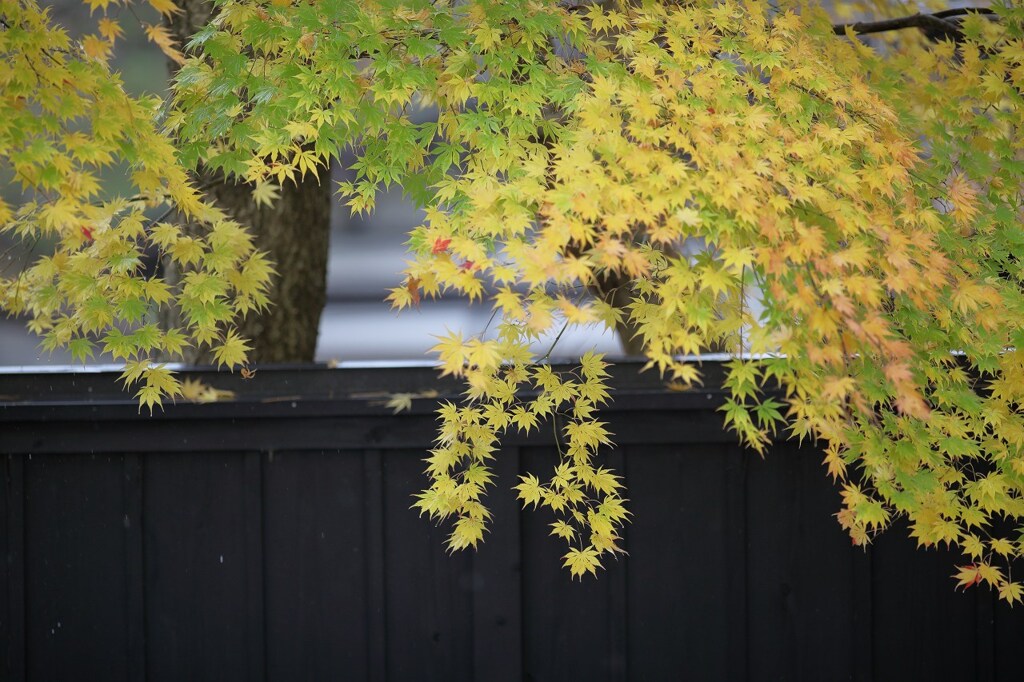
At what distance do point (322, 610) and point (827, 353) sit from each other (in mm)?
2352

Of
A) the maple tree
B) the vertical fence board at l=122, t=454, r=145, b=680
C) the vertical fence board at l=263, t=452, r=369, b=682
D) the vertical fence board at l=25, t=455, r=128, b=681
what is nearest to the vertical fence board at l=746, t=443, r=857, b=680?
the maple tree

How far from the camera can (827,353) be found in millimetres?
2070

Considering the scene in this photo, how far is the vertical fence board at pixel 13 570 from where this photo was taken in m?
3.51

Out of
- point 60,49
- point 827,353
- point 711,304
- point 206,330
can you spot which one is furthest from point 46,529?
point 827,353

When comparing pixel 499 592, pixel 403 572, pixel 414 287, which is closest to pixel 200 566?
pixel 403 572

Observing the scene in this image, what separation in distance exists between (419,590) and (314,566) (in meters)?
0.43

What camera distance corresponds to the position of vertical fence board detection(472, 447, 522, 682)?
3.50 m

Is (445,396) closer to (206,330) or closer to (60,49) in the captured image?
(206,330)

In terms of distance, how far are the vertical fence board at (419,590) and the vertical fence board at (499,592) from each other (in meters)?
0.04

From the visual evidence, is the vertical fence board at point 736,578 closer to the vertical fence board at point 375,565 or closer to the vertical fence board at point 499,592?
the vertical fence board at point 499,592

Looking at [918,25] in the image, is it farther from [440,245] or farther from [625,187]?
[440,245]

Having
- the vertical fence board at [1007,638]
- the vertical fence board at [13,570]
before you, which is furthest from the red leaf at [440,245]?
the vertical fence board at [1007,638]

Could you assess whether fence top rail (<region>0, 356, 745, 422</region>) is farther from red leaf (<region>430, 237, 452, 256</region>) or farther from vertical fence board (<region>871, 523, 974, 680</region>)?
red leaf (<region>430, 237, 452, 256</region>)

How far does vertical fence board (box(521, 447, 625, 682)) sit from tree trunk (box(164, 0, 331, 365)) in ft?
4.72
